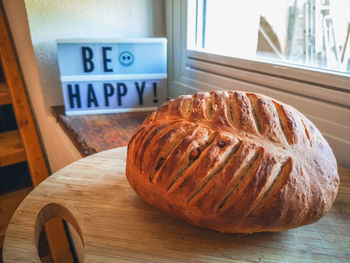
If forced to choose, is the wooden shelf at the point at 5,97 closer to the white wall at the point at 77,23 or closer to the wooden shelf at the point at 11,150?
the wooden shelf at the point at 11,150

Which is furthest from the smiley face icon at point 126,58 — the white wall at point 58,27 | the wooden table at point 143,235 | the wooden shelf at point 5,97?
the wooden shelf at point 5,97

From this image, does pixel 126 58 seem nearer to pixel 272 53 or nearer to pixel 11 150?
pixel 272 53

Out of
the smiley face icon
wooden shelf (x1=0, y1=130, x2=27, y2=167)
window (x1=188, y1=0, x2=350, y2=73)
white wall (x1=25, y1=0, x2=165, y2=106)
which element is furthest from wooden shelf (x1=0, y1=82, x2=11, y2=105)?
window (x1=188, y1=0, x2=350, y2=73)

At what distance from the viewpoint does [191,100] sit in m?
0.63

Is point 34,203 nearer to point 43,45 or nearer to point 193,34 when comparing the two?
point 43,45

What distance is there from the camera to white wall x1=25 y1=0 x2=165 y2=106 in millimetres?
1159

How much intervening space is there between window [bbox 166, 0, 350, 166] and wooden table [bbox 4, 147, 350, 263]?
23cm

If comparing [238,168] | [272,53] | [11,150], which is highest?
[272,53]

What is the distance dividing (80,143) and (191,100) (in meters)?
0.53

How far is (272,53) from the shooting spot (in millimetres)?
973

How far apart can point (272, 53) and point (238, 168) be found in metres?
0.65

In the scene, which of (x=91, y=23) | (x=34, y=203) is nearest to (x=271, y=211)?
(x=34, y=203)

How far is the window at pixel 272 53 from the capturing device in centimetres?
76

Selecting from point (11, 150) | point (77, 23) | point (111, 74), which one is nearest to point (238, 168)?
point (111, 74)
